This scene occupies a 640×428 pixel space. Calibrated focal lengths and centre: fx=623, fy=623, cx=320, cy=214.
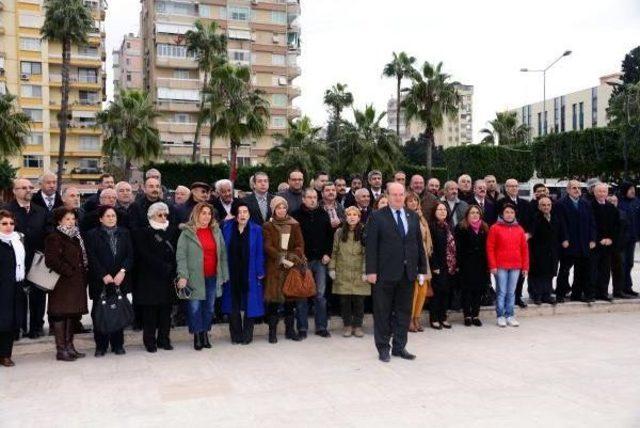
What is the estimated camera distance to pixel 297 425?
182 inches

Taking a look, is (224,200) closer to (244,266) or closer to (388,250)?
(244,266)

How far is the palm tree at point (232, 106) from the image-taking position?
35.2 m

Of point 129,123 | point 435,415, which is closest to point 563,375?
point 435,415

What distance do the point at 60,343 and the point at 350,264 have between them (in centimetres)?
335

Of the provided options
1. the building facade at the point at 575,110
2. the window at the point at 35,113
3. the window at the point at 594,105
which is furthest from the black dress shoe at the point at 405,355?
the window at the point at 594,105

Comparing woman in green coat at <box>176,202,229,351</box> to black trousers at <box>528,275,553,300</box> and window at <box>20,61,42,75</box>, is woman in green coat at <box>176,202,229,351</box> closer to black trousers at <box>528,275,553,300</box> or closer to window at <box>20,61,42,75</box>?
black trousers at <box>528,275,553,300</box>

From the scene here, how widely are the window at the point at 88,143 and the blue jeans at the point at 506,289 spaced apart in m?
59.0

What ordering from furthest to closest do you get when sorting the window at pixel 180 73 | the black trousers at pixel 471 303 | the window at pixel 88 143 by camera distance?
the window at pixel 180 73 < the window at pixel 88 143 < the black trousers at pixel 471 303

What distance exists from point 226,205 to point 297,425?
3890 millimetres

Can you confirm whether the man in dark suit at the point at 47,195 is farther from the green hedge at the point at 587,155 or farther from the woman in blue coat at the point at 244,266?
the green hedge at the point at 587,155

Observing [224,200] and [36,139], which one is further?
[36,139]

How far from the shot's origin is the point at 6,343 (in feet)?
21.3

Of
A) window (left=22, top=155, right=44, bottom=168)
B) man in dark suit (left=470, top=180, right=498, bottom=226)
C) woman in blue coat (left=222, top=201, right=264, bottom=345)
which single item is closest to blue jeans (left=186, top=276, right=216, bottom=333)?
woman in blue coat (left=222, top=201, right=264, bottom=345)

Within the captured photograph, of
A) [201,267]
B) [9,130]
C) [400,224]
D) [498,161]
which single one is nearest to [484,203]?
[400,224]
